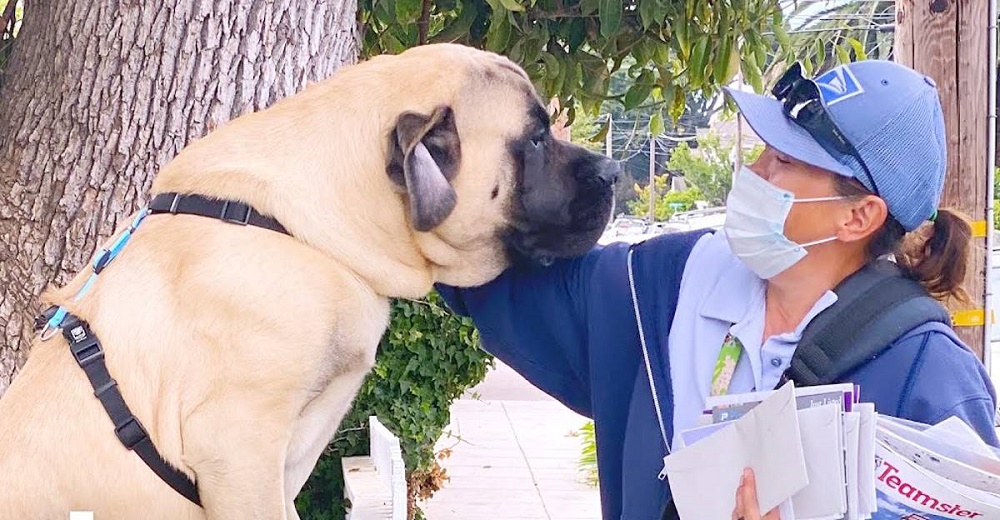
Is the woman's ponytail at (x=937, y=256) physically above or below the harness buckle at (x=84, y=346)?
below

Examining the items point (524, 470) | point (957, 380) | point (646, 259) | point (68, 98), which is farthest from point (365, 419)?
point (524, 470)

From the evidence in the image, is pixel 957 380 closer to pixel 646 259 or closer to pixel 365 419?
pixel 646 259

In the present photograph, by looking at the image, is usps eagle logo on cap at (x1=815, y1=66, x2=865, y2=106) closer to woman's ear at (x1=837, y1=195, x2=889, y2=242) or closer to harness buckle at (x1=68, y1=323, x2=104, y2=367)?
woman's ear at (x1=837, y1=195, x2=889, y2=242)

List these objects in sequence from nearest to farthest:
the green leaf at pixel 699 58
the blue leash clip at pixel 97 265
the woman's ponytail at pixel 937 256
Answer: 1. the blue leash clip at pixel 97 265
2. the woman's ponytail at pixel 937 256
3. the green leaf at pixel 699 58

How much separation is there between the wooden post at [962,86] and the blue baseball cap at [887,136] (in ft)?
7.72

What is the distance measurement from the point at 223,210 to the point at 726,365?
1.09 metres

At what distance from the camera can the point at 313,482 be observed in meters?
5.16

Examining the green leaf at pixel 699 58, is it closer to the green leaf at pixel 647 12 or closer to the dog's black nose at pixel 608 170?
the green leaf at pixel 647 12

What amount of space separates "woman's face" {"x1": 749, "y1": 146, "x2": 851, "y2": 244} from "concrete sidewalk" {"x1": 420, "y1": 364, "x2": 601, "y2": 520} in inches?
161

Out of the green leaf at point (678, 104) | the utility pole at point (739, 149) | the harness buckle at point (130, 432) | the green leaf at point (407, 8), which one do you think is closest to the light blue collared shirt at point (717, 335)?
the utility pole at point (739, 149)

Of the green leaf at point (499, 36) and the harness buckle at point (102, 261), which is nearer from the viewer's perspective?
the harness buckle at point (102, 261)

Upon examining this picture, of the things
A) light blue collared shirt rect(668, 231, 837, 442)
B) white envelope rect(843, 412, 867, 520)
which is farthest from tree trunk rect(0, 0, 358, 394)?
white envelope rect(843, 412, 867, 520)

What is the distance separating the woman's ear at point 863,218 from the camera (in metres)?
2.22

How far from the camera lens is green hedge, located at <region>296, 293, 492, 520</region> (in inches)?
192
